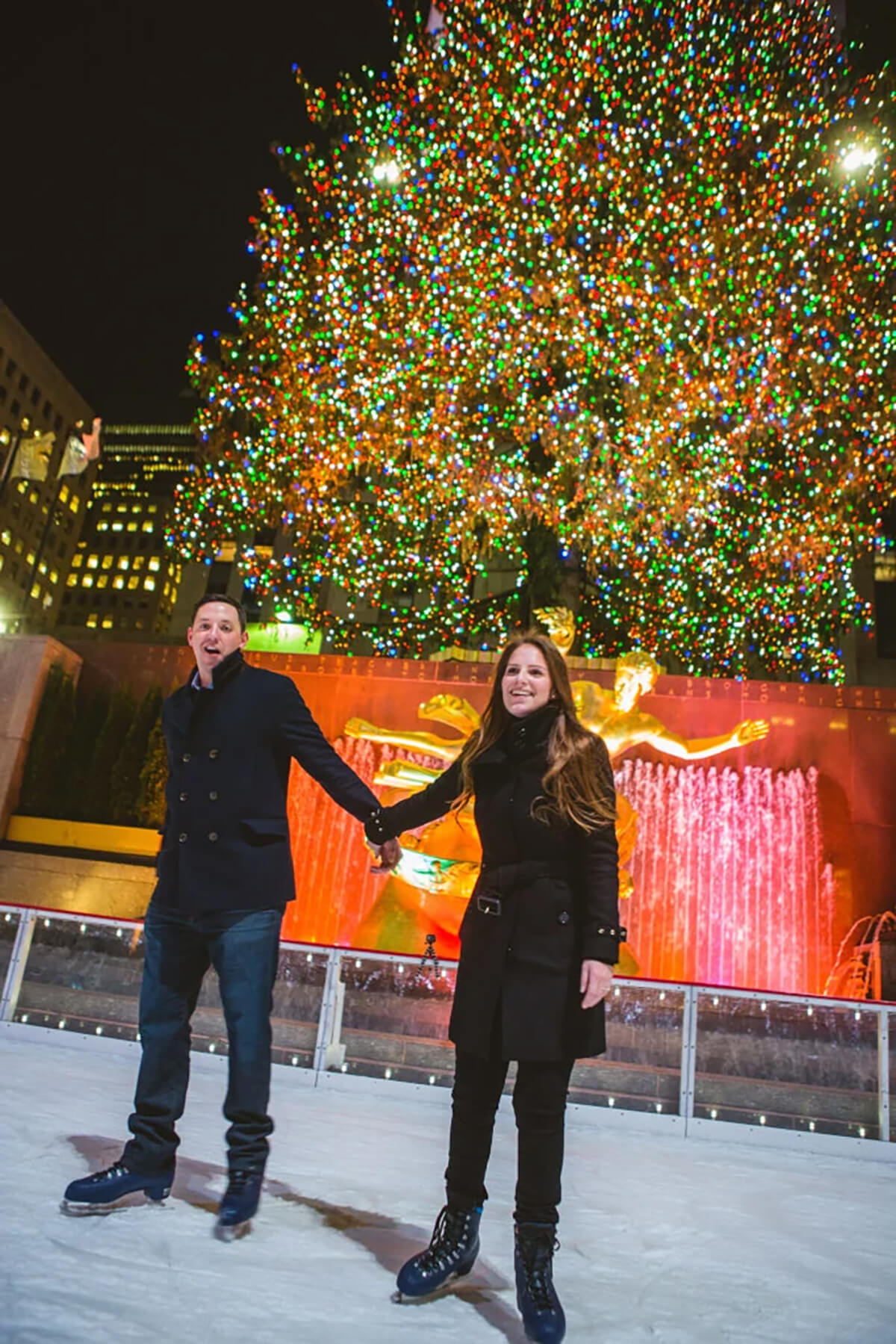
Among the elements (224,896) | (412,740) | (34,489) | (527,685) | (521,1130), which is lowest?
(521,1130)

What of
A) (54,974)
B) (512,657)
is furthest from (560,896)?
(54,974)

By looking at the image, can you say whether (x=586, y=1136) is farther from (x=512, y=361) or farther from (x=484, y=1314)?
(x=512, y=361)

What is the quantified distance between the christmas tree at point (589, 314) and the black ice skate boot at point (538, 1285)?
11849mm

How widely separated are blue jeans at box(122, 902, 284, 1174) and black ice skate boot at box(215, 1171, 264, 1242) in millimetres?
29

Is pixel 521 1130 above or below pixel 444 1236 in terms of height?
above

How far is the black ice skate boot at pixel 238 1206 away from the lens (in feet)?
7.27

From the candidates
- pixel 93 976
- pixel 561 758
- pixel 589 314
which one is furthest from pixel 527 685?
pixel 589 314

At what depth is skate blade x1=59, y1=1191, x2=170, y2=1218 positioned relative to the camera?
222 cm

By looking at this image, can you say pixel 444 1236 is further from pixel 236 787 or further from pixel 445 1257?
pixel 236 787

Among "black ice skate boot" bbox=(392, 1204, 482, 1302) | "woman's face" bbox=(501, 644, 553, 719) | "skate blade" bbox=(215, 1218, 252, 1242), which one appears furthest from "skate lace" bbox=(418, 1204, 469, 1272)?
"woman's face" bbox=(501, 644, 553, 719)

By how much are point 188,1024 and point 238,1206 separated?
507mm

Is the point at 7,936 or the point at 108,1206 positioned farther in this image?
the point at 7,936

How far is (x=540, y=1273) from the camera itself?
6.43 feet

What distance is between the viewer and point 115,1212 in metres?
2.28
